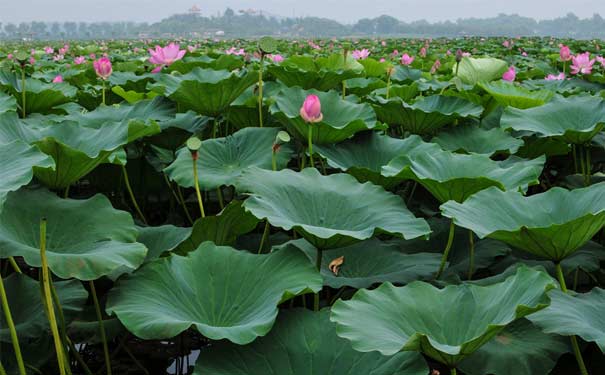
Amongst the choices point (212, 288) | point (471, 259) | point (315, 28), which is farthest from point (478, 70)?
point (315, 28)

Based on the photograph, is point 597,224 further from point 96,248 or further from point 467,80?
point 467,80

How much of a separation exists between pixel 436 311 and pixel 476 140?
3.34ft

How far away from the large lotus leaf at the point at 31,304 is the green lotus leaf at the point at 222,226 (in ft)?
0.71

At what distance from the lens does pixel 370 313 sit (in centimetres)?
96

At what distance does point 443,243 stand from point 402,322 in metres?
0.56

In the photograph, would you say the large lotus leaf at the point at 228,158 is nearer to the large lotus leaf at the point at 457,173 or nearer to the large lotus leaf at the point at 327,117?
the large lotus leaf at the point at 327,117

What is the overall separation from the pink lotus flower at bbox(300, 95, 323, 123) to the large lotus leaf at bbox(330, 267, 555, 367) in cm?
64

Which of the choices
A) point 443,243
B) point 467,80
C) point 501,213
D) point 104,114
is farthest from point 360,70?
point 501,213

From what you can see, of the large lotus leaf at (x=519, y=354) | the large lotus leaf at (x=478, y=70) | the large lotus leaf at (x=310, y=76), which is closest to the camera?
the large lotus leaf at (x=519, y=354)

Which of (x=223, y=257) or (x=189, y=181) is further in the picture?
(x=189, y=181)

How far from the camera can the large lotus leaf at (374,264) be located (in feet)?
4.06

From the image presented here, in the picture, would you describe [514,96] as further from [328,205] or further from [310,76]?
[328,205]

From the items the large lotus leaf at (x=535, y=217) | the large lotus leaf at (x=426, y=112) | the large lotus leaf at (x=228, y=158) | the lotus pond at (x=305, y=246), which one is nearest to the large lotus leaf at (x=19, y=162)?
the lotus pond at (x=305, y=246)

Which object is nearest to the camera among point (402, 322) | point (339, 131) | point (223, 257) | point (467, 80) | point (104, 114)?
point (402, 322)
